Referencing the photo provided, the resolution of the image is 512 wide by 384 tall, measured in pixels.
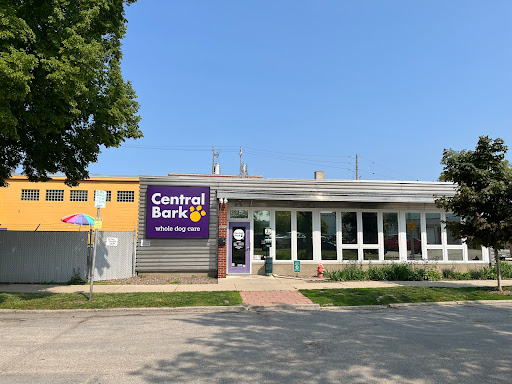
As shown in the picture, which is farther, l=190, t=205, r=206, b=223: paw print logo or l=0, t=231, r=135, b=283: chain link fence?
l=190, t=205, r=206, b=223: paw print logo

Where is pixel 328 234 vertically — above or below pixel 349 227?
below

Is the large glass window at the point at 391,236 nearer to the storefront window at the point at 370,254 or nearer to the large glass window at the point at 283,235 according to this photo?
the storefront window at the point at 370,254

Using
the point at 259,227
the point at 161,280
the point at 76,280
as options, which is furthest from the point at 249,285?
the point at 76,280

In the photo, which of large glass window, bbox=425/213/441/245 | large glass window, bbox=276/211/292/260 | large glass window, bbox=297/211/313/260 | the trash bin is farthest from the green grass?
large glass window, bbox=425/213/441/245

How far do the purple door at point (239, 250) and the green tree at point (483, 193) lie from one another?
759 centimetres

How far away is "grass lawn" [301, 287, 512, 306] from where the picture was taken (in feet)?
34.1

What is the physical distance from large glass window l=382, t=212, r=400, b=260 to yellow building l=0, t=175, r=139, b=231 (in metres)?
16.4

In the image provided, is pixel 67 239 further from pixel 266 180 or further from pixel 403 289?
pixel 403 289

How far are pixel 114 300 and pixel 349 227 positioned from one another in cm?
992

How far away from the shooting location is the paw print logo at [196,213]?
1489 cm

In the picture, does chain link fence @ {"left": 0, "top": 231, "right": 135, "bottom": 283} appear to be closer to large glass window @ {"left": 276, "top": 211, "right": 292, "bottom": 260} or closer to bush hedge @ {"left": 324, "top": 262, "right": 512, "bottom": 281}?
large glass window @ {"left": 276, "top": 211, "right": 292, "bottom": 260}

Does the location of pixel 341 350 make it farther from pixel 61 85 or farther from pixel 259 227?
pixel 259 227

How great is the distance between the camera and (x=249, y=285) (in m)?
12.9

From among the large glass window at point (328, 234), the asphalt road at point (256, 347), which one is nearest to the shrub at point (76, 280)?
the asphalt road at point (256, 347)
